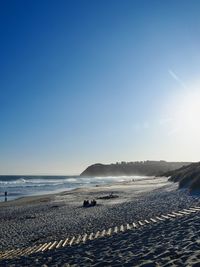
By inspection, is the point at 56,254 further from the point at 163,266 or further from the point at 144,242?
the point at 163,266

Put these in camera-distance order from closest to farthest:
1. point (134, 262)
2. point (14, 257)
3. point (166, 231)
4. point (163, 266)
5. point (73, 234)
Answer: point (163, 266) → point (134, 262) → point (166, 231) → point (14, 257) → point (73, 234)

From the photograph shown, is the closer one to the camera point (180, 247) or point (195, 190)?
point (180, 247)

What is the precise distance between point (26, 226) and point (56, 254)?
11.7m

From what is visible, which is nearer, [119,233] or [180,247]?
[180,247]

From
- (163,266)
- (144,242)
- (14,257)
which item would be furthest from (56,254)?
(163,266)

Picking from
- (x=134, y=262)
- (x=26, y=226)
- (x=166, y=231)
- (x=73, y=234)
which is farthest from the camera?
(x=26, y=226)

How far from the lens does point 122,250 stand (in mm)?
11531

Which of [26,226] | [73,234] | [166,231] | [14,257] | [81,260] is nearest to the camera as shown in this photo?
[81,260]

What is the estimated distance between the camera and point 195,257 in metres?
8.88

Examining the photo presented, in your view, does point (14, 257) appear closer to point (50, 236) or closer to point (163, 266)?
point (50, 236)

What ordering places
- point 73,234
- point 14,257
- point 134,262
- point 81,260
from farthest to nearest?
1. point 73,234
2. point 14,257
3. point 81,260
4. point 134,262

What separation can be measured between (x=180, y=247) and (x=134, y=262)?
4.63ft

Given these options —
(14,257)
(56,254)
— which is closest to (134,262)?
(56,254)

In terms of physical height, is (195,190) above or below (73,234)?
above
